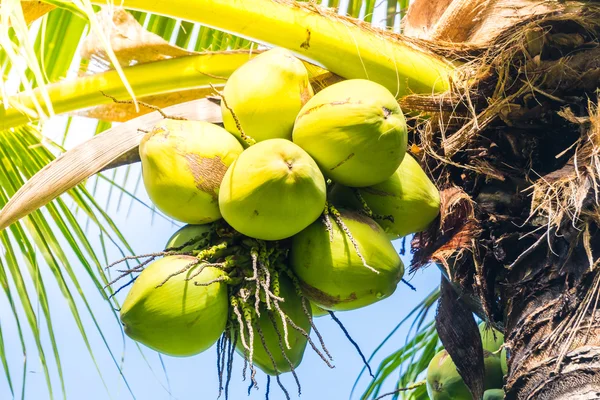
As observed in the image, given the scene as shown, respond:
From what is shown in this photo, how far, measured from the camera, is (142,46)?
5.88ft

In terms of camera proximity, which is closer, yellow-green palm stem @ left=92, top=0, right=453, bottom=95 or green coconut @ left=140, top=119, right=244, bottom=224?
green coconut @ left=140, top=119, right=244, bottom=224

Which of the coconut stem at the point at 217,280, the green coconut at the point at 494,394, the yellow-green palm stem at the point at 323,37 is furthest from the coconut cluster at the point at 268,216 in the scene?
the green coconut at the point at 494,394

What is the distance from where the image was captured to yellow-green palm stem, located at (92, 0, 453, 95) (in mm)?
1712

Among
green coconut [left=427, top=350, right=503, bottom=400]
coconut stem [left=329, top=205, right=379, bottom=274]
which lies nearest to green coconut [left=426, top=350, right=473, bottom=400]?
green coconut [left=427, top=350, right=503, bottom=400]

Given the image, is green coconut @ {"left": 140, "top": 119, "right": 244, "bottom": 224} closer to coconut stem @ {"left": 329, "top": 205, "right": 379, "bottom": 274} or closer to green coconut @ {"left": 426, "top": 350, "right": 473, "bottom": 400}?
coconut stem @ {"left": 329, "top": 205, "right": 379, "bottom": 274}

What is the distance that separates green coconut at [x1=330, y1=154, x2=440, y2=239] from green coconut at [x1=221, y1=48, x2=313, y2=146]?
19 centimetres

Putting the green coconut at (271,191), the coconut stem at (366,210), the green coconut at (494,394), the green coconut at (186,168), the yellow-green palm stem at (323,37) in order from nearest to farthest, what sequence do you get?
the green coconut at (271,191) < the green coconut at (186,168) < the coconut stem at (366,210) < the yellow-green palm stem at (323,37) < the green coconut at (494,394)

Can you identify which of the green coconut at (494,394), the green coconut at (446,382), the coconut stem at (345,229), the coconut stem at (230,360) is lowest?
the green coconut at (446,382)

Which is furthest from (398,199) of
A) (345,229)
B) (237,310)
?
(237,310)

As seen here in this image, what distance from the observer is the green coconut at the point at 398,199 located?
5.17 ft

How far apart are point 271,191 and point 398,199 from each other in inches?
14.3

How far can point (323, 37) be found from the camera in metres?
1.76

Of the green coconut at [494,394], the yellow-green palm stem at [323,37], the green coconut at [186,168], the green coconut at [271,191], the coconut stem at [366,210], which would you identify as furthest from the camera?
the green coconut at [494,394]

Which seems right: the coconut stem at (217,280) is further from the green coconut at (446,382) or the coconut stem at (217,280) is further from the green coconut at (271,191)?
the green coconut at (446,382)
